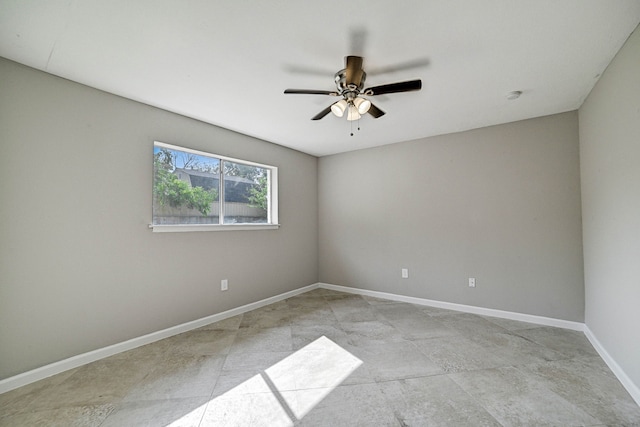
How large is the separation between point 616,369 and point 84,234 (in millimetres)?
4289

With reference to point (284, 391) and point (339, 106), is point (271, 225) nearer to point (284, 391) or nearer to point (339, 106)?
point (339, 106)

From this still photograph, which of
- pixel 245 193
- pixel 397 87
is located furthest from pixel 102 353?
pixel 397 87

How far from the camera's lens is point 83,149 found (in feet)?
7.34

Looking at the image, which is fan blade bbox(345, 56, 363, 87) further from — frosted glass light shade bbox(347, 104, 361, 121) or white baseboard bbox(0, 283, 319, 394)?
white baseboard bbox(0, 283, 319, 394)

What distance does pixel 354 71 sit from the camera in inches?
73.3

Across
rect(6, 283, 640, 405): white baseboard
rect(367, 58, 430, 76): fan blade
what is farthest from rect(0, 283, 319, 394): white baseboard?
rect(367, 58, 430, 76): fan blade

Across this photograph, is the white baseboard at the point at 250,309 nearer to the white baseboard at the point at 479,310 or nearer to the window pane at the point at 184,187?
the white baseboard at the point at 479,310

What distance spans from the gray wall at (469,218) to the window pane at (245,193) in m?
1.25

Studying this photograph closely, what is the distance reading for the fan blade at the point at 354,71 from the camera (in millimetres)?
1787

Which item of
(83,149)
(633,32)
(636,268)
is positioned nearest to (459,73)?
(633,32)

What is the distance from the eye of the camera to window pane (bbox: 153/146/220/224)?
2.78 meters

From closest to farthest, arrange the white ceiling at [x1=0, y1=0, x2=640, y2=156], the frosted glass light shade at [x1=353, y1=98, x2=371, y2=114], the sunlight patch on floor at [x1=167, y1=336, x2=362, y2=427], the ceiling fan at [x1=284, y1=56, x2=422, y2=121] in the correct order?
the white ceiling at [x1=0, y1=0, x2=640, y2=156]
the sunlight patch on floor at [x1=167, y1=336, x2=362, y2=427]
the ceiling fan at [x1=284, y1=56, x2=422, y2=121]
the frosted glass light shade at [x1=353, y1=98, x2=371, y2=114]

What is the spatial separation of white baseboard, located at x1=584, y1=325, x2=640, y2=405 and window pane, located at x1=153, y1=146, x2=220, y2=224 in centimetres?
378

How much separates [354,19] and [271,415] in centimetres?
243
